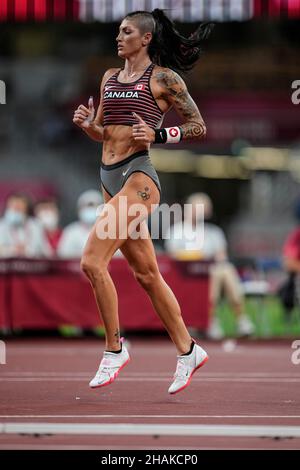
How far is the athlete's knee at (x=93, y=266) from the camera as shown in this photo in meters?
7.58

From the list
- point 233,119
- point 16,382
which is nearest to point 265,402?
point 16,382

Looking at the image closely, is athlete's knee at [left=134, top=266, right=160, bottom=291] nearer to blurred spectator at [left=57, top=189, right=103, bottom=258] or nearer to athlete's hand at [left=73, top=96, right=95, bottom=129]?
athlete's hand at [left=73, top=96, right=95, bottom=129]

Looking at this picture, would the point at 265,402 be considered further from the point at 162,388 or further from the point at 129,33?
the point at 129,33

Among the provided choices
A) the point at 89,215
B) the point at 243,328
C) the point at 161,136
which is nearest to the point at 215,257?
the point at 243,328

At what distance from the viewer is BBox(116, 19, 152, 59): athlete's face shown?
7.95 metres

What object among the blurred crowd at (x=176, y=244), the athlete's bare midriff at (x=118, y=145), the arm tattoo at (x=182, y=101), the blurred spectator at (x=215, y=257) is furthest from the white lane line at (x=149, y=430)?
the blurred spectator at (x=215, y=257)

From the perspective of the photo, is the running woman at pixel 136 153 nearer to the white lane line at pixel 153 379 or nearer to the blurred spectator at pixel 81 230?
the white lane line at pixel 153 379

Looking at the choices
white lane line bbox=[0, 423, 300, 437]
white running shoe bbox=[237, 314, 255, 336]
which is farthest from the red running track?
white running shoe bbox=[237, 314, 255, 336]

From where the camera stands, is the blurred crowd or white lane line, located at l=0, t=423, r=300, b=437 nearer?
white lane line, located at l=0, t=423, r=300, b=437

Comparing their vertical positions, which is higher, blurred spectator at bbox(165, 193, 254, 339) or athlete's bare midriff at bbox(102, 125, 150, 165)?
blurred spectator at bbox(165, 193, 254, 339)

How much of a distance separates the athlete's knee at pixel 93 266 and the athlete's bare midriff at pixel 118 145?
69cm

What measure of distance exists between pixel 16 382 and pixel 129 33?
112 inches

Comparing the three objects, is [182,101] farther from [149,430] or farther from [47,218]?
[47,218]
